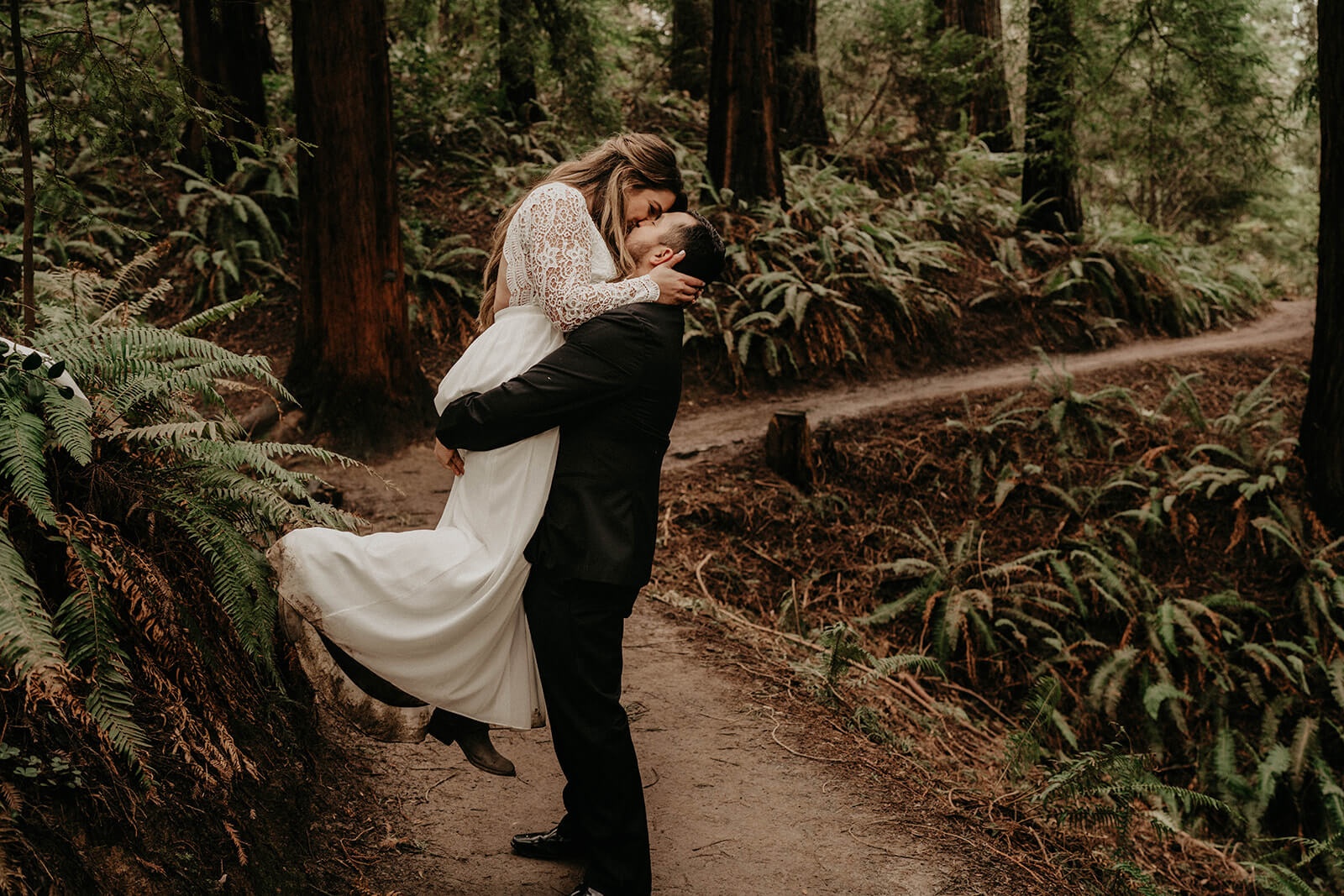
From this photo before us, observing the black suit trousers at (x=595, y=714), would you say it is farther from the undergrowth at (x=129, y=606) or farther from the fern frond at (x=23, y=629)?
the fern frond at (x=23, y=629)

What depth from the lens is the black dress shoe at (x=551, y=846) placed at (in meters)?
3.38

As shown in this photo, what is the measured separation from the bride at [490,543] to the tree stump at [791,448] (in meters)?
5.67

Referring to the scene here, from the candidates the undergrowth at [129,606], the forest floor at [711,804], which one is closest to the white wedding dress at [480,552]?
the undergrowth at [129,606]

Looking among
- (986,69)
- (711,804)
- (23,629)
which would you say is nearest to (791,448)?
(711,804)

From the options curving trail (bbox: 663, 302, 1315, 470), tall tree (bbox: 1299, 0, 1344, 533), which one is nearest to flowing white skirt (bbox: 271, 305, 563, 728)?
curving trail (bbox: 663, 302, 1315, 470)

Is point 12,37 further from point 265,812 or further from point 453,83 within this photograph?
point 453,83

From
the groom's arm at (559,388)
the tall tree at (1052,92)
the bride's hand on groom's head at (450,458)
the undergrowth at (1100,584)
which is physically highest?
the tall tree at (1052,92)

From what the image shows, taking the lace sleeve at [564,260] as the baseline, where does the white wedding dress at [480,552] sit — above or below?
below

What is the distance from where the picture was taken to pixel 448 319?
33.0 ft

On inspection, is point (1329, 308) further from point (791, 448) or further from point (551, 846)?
point (551, 846)

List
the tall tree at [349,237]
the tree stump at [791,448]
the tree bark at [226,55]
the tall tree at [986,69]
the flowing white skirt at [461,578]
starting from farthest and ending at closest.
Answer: the tall tree at [986,69], the tree bark at [226,55], the tree stump at [791,448], the tall tree at [349,237], the flowing white skirt at [461,578]

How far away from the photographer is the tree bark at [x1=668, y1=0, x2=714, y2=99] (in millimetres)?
15398

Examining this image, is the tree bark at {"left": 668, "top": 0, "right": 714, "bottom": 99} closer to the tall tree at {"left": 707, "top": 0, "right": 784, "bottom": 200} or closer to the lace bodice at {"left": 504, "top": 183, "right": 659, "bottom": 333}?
the tall tree at {"left": 707, "top": 0, "right": 784, "bottom": 200}

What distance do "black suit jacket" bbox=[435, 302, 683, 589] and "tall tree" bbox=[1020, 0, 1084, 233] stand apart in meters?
10.7
